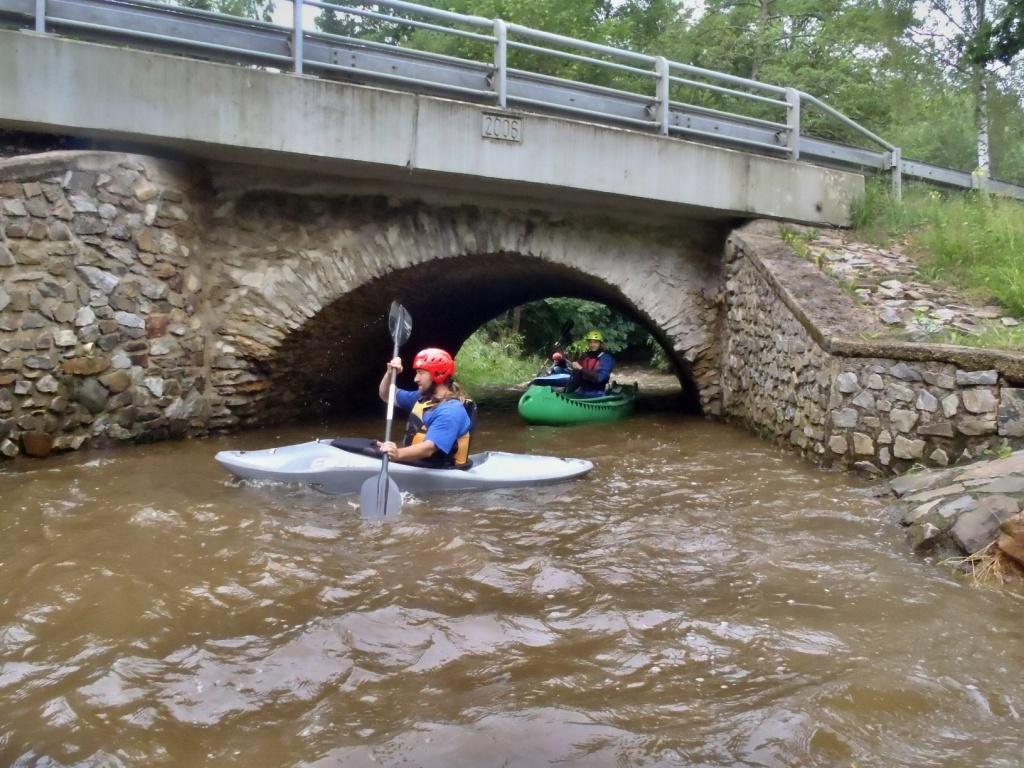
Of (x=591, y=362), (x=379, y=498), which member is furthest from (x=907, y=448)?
(x=591, y=362)

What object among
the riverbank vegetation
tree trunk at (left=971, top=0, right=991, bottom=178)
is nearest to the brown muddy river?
tree trunk at (left=971, top=0, right=991, bottom=178)

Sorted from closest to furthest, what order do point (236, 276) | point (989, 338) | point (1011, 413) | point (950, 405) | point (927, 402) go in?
1. point (1011, 413)
2. point (950, 405)
3. point (927, 402)
4. point (989, 338)
5. point (236, 276)

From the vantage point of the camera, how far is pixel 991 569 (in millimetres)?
3877

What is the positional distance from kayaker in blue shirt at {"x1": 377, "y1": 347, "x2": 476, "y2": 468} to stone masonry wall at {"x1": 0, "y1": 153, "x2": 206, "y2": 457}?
2339mm

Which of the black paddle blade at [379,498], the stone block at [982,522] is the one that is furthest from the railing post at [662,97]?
the stone block at [982,522]

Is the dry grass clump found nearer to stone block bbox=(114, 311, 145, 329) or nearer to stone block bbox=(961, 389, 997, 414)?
stone block bbox=(961, 389, 997, 414)

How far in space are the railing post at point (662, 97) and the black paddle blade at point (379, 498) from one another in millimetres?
Answer: 4913

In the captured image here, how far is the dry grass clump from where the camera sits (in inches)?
149

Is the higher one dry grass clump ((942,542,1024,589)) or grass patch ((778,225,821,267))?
grass patch ((778,225,821,267))

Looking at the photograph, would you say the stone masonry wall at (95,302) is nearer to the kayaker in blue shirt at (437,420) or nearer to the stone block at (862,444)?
the kayaker in blue shirt at (437,420)

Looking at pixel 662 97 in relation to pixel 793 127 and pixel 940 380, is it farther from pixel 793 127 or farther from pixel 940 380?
pixel 940 380

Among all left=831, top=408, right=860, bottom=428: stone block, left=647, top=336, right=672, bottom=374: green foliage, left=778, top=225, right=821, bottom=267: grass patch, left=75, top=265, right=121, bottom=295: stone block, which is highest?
left=778, top=225, right=821, bottom=267: grass patch

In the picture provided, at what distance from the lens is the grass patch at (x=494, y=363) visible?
1614cm

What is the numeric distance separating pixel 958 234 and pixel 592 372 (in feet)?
14.2
